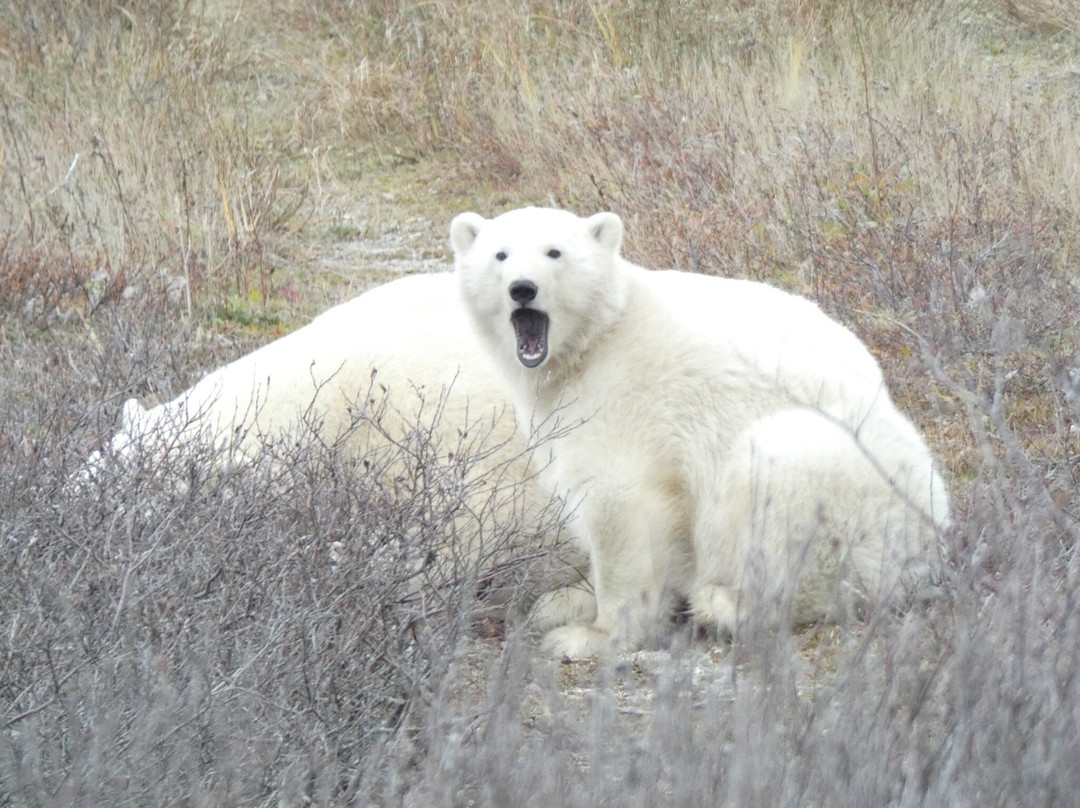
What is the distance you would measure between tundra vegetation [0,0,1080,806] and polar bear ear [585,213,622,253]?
958 mm

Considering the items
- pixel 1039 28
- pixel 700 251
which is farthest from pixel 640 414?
pixel 1039 28

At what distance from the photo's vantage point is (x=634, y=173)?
7828 millimetres

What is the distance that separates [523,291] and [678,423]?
0.65 m

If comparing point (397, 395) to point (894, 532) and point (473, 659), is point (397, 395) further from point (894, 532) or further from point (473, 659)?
point (894, 532)

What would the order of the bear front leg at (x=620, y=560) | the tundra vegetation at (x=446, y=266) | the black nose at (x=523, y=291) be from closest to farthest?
the tundra vegetation at (x=446, y=266) → the bear front leg at (x=620, y=560) → the black nose at (x=523, y=291)

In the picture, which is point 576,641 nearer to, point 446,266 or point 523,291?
point 523,291

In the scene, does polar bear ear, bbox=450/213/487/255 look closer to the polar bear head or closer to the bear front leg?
the polar bear head

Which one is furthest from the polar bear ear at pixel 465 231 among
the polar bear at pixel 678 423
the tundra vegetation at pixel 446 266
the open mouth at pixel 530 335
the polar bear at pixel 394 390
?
the tundra vegetation at pixel 446 266

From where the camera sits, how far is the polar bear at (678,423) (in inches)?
146

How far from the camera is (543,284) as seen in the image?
4188 mm

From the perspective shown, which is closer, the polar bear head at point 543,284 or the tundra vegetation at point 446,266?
the tundra vegetation at point 446,266

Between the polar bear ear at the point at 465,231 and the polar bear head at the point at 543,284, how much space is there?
55mm

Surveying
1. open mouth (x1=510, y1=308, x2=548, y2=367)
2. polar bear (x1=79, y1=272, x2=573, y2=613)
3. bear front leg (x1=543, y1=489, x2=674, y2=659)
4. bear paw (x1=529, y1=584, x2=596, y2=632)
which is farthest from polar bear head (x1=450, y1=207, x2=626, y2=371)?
bear paw (x1=529, y1=584, x2=596, y2=632)

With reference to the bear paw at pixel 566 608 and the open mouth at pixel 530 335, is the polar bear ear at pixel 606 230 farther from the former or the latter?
the bear paw at pixel 566 608
